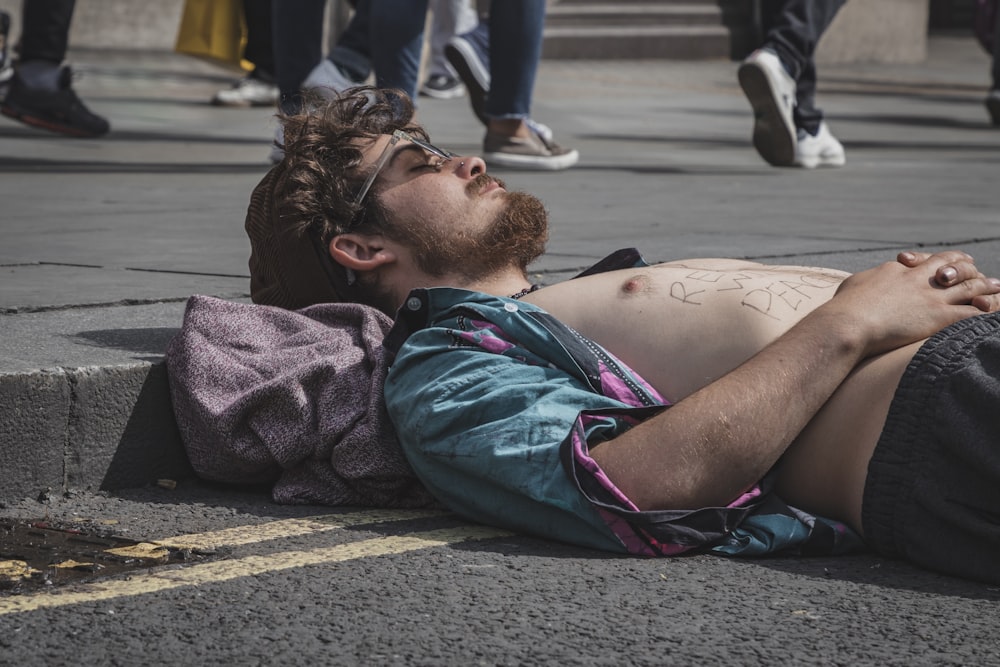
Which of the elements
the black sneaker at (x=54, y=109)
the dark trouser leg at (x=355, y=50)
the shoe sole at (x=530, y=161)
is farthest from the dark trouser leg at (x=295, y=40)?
the black sneaker at (x=54, y=109)

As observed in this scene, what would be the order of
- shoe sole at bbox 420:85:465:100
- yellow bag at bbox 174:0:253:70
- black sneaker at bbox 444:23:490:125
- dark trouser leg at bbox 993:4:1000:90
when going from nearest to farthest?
black sneaker at bbox 444:23:490:125 < yellow bag at bbox 174:0:253:70 < dark trouser leg at bbox 993:4:1000:90 < shoe sole at bbox 420:85:465:100

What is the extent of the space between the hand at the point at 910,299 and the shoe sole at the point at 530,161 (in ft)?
14.9

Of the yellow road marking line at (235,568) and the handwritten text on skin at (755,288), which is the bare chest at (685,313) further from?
the yellow road marking line at (235,568)

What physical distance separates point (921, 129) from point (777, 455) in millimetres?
9371

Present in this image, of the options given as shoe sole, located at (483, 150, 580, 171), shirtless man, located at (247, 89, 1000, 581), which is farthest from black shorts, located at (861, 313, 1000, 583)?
shoe sole, located at (483, 150, 580, 171)

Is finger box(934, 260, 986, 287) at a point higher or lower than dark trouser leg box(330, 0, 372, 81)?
higher

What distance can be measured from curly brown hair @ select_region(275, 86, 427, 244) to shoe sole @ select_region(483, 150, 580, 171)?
3893 mm

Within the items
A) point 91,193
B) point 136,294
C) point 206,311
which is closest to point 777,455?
point 206,311

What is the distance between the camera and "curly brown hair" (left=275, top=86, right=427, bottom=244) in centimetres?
314

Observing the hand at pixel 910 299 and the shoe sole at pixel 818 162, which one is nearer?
the hand at pixel 910 299

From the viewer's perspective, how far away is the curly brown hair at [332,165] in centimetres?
314

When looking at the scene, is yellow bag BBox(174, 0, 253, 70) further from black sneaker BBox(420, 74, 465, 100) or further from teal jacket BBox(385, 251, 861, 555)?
teal jacket BBox(385, 251, 861, 555)

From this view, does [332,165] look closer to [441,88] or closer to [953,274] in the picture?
[953,274]

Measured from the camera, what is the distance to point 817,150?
7.95 metres
